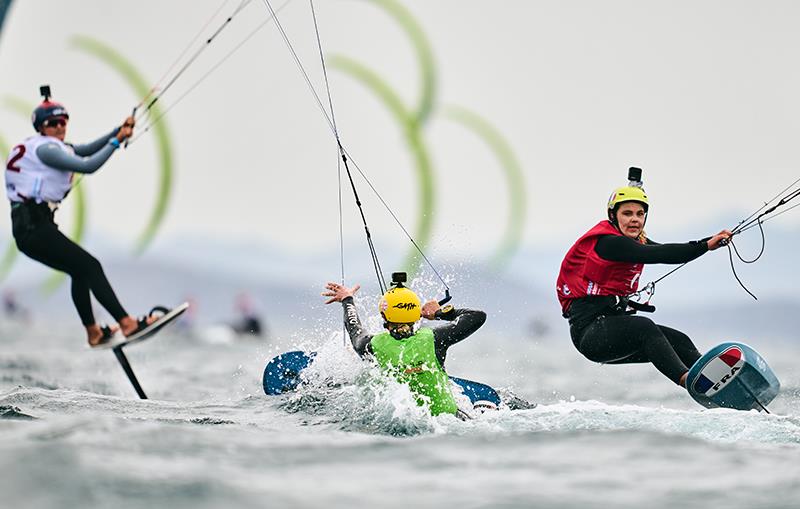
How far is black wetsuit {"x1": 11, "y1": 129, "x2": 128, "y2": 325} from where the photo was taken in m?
7.74

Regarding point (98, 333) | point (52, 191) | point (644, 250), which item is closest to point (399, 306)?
point (644, 250)

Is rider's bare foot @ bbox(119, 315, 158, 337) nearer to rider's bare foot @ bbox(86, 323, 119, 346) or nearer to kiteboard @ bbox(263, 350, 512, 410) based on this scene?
rider's bare foot @ bbox(86, 323, 119, 346)

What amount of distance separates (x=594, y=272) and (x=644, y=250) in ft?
1.84

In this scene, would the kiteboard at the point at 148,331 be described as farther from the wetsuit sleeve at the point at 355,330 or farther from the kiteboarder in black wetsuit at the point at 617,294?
the kiteboarder in black wetsuit at the point at 617,294

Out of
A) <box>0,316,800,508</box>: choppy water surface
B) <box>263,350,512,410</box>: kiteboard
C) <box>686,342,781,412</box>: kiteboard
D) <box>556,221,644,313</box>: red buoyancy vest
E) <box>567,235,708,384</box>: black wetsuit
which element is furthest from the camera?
<box>263,350,512,410</box>: kiteboard

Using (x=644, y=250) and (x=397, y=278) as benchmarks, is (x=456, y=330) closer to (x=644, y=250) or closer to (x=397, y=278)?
(x=397, y=278)

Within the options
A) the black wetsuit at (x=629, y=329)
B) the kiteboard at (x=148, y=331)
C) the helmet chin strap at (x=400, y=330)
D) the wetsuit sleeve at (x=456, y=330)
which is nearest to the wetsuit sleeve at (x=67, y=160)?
the kiteboard at (x=148, y=331)

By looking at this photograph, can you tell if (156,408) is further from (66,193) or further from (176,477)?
(176,477)

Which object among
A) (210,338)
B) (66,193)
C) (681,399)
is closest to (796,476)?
(66,193)

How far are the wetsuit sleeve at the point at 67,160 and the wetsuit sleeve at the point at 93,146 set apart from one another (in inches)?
6.6

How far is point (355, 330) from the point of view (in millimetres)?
8461

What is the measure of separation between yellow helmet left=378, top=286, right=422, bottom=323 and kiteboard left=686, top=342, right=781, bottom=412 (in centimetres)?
222

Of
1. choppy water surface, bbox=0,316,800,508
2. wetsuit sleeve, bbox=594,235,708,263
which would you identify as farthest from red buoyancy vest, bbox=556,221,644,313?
choppy water surface, bbox=0,316,800,508

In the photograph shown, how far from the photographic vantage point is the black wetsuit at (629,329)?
8.01 metres
